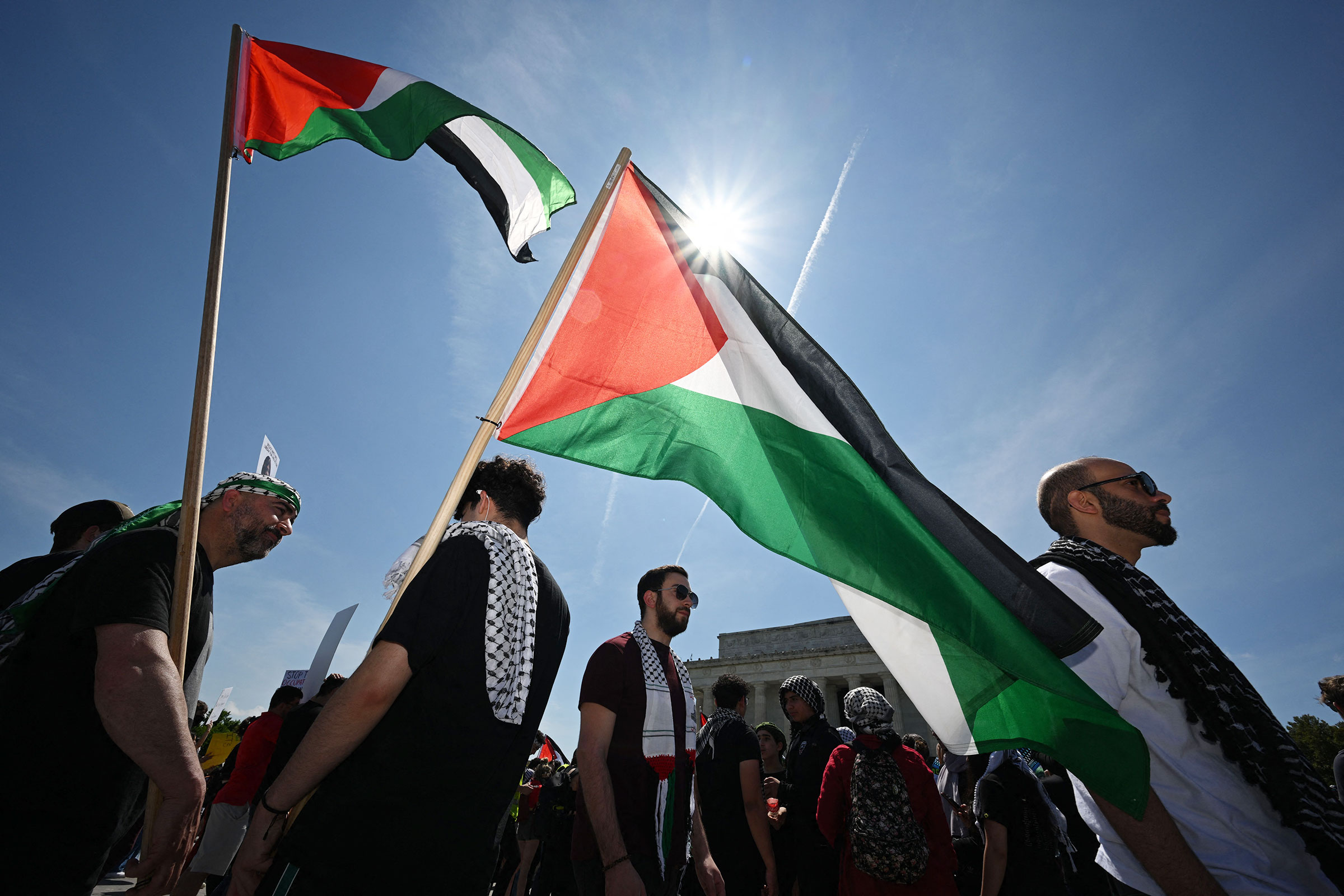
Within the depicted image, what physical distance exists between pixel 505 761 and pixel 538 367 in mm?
1649

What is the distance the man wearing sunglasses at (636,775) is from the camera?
2.66 meters

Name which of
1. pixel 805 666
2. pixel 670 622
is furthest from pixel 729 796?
pixel 805 666

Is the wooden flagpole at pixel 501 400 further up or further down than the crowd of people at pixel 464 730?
further up

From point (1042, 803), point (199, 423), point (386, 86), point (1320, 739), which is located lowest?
point (1042, 803)

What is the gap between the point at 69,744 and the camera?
181 centimetres

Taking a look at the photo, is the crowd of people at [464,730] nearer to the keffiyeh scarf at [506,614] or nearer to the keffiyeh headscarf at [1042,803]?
the keffiyeh scarf at [506,614]

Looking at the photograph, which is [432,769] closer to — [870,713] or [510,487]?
[510,487]

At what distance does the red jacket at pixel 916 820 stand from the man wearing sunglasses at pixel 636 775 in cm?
106

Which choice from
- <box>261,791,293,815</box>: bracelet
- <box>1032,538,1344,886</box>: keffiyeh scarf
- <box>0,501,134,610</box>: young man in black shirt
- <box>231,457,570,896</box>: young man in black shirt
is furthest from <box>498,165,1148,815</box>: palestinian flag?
<box>0,501,134,610</box>: young man in black shirt

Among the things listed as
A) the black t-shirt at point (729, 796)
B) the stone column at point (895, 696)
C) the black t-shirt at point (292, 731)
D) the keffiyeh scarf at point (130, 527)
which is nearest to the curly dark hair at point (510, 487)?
the keffiyeh scarf at point (130, 527)

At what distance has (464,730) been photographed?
1.88 m

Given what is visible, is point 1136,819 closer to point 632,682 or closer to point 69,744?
point 632,682

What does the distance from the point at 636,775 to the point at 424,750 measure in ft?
4.45

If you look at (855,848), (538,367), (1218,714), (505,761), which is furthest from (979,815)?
(538,367)
